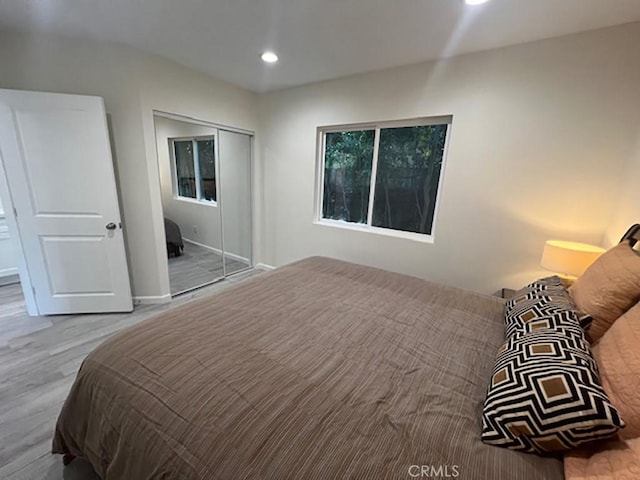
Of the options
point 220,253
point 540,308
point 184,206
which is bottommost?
point 220,253

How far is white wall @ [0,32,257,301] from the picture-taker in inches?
86.4

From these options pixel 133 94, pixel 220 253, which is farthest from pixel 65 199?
pixel 220 253

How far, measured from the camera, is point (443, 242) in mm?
2621

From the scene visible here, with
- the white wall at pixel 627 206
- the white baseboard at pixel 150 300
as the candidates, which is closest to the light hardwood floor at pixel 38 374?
the white baseboard at pixel 150 300

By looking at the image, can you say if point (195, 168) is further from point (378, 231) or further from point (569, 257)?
point (569, 257)

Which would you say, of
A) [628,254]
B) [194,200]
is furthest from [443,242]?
[194,200]

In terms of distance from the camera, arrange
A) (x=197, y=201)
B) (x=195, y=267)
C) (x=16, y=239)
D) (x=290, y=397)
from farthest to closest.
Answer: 1. (x=195, y=267)
2. (x=197, y=201)
3. (x=16, y=239)
4. (x=290, y=397)

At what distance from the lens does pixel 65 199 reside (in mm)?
2387

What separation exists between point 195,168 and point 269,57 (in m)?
1.61

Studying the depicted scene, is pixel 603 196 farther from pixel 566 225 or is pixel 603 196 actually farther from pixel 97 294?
pixel 97 294

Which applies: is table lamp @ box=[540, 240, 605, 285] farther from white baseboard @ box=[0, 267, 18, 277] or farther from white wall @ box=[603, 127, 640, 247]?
white baseboard @ box=[0, 267, 18, 277]

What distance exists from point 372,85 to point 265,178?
70.8 inches

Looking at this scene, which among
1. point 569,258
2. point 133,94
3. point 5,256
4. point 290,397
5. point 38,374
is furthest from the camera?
point 5,256

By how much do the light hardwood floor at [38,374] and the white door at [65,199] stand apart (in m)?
0.20
